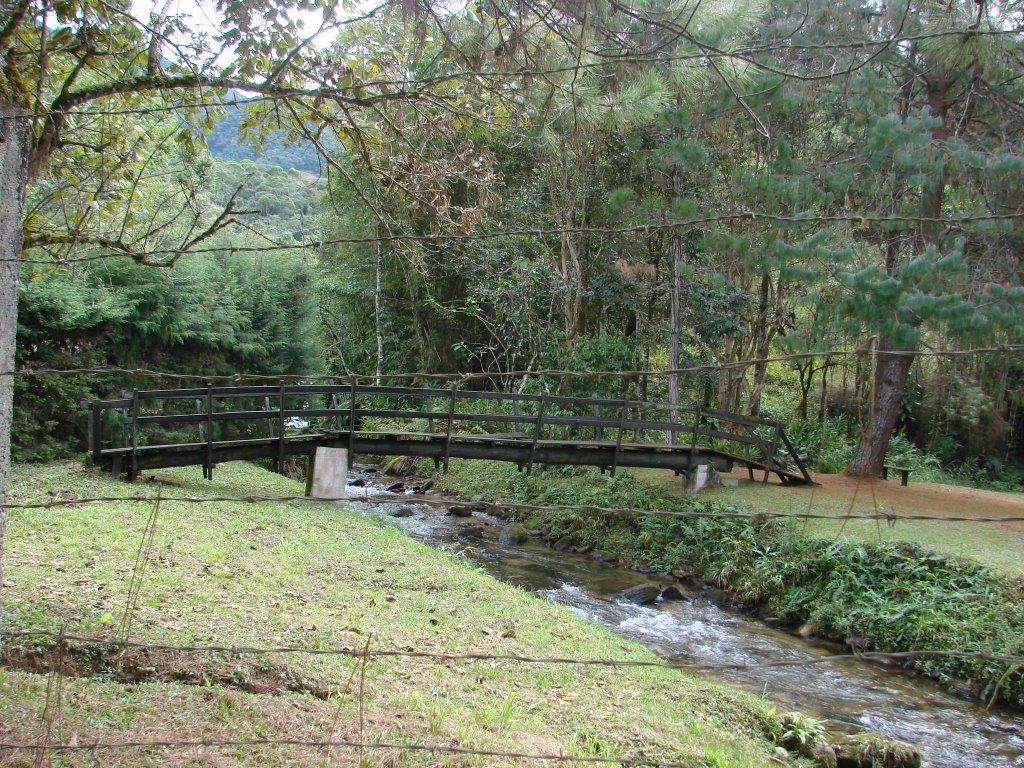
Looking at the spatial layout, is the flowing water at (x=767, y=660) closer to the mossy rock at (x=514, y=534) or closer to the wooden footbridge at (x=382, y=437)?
the mossy rock at (x=514, y=534)

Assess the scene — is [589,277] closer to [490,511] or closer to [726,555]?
[490,511]

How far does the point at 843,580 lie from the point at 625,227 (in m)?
5.71

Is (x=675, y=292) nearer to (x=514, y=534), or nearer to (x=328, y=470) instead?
(x=514, y=534)

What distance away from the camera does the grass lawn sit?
33.2 feet

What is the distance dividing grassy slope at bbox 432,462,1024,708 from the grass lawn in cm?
43

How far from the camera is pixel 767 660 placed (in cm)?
819

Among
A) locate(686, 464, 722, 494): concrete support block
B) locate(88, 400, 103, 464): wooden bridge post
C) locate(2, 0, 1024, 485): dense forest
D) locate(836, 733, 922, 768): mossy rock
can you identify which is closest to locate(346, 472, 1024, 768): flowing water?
locate(836, 733, 922, 768): mossy rock

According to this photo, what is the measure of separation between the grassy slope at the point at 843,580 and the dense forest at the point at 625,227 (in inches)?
99.9

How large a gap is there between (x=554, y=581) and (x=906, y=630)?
4384 mm

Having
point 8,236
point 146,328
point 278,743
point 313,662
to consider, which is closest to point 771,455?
point 313,662

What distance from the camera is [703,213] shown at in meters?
15.1

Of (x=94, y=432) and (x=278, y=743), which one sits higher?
(x=94, y=432)

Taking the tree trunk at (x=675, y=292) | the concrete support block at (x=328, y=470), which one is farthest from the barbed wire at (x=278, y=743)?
the tree trunk at (x=675, y=292)

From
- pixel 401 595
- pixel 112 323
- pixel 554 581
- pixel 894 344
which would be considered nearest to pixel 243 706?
pixel 401 595
